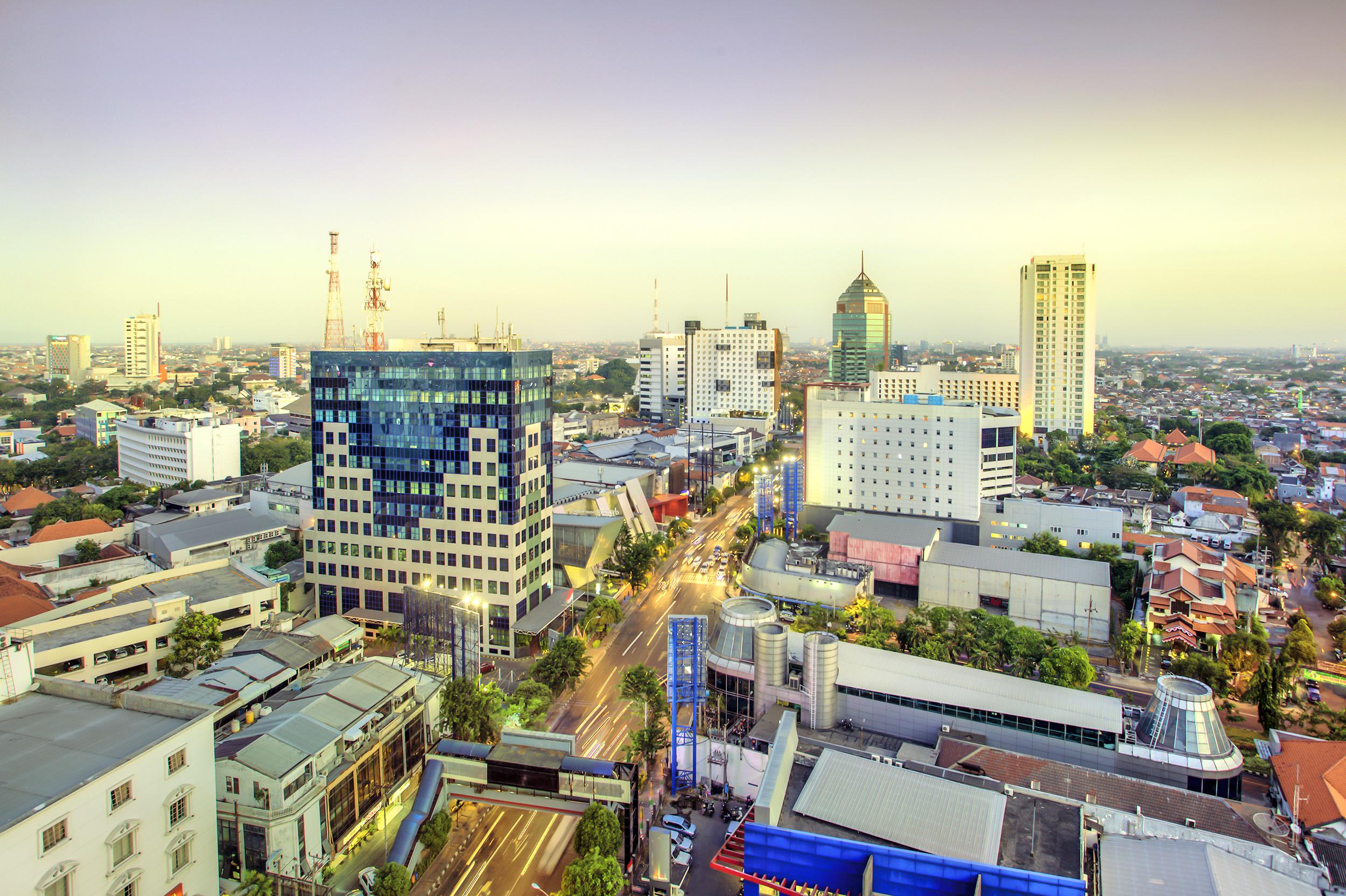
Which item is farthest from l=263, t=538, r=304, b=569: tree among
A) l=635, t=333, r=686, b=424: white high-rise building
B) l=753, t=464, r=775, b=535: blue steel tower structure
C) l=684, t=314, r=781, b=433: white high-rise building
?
l=635, t=333, r=686, b=424: white high-rise building

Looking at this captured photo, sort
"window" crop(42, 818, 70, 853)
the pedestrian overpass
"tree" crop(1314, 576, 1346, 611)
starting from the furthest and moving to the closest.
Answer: "tree" crop(1314, 576, 1346, 611) < the pedestrian overpass < "window" crop(42, 818, 70, 853)

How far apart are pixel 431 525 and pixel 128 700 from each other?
689 inches

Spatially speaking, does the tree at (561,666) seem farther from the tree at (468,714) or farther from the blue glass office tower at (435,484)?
the blue glass office tower at (435,484)

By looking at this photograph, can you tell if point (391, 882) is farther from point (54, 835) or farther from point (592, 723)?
point (592, 723)

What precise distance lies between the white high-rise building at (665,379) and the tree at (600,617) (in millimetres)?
67303

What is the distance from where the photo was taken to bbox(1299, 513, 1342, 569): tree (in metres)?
46.7

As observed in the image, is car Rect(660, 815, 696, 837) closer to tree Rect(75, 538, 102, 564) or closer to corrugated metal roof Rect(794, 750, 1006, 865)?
corrugated metal roof Rect(794, 750, 1006, 865)

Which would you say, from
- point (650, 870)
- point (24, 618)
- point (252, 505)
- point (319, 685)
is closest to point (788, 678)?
point (650, 870)

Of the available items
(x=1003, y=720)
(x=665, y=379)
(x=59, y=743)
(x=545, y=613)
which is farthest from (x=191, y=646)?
(x=665, y=379)

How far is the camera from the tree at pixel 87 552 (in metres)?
41.9

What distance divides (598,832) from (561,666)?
34.4 feet

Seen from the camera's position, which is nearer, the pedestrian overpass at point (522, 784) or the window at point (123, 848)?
the window at point (123, 848)

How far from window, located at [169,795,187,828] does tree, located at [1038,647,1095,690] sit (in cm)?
2812

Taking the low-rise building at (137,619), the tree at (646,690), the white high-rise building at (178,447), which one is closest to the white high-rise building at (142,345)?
the white high-rise building at (178,447)
